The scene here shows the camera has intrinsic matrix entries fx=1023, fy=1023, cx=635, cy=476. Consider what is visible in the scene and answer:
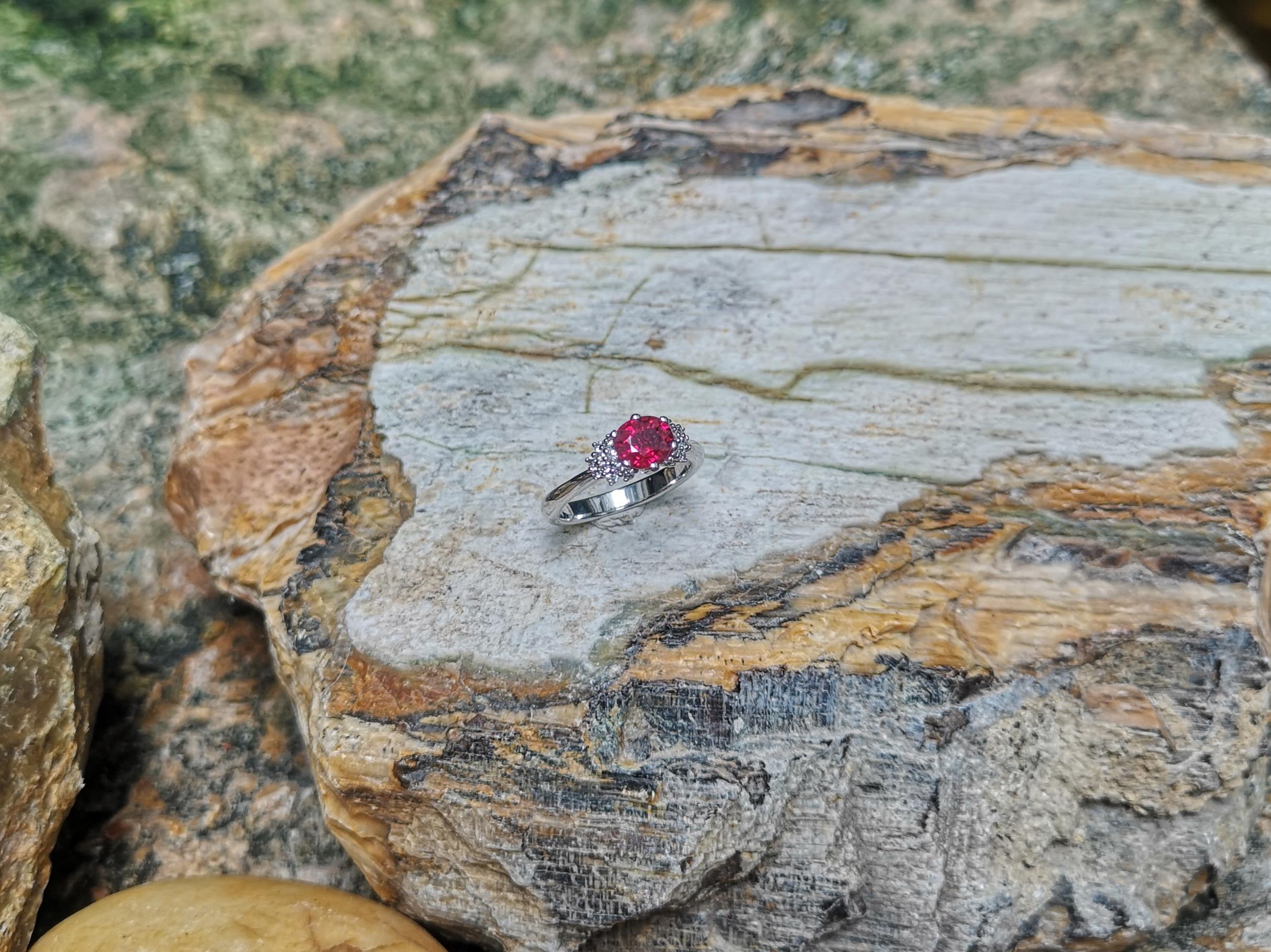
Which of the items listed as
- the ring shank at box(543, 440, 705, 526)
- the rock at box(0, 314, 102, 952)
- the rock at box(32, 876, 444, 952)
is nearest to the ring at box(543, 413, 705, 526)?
the ring shank at box(543, 440, 705, 526)

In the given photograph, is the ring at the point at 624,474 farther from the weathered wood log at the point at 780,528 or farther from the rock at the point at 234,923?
the rock at the point at 234,923

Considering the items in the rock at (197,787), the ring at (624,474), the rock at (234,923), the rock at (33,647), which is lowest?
the rock at (197,787)

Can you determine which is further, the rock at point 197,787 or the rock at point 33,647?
the rock at point 197,787

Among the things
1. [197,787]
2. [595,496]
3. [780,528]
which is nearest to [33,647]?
[197,787]

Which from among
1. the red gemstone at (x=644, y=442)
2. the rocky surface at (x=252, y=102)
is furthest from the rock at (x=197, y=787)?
the red gemstone at (x=644, y=442)

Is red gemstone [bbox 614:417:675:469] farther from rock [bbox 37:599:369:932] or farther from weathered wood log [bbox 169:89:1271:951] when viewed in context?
rock [bbox 37:599:369:932]

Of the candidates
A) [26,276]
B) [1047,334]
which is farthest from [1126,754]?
[26,276]

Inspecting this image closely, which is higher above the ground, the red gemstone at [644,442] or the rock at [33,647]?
the red gemstone at [644,442]
